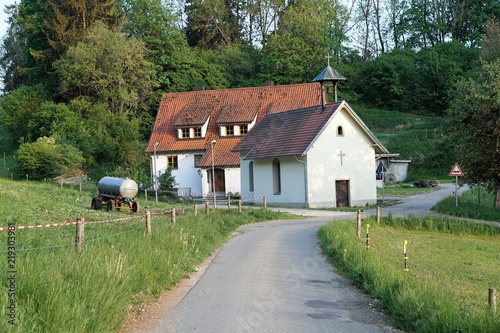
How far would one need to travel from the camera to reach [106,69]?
6009 cm

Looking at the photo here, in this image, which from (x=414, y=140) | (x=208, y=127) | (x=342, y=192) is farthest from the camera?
(x=414, y=140)

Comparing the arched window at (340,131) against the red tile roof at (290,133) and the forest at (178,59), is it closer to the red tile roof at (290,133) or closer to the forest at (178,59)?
the red tile roof at (290,133)

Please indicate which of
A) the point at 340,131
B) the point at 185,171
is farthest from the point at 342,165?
the point at 185,171

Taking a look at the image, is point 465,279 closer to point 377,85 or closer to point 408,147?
point 408,147

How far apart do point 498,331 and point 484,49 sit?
196ft

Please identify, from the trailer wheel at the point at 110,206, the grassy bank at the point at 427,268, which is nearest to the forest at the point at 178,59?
the trailer wheel at the point at 110,206

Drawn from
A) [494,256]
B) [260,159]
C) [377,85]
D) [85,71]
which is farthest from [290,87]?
[494,256]

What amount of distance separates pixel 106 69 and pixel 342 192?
29.2 metres

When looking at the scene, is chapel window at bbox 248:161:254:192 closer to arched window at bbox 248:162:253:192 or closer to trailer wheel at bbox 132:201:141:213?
arched window at bbox 248:162:253:192

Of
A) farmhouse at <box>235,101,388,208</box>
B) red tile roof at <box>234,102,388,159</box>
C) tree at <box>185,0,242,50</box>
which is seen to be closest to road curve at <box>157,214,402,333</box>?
farmhouse at <box>235,101,388,208</box>

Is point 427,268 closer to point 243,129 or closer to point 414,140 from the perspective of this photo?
point 243,129

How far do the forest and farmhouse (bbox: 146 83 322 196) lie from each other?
4139mm

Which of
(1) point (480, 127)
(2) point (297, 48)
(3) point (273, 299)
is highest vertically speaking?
(2) point (297, 48)

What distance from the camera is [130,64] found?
60000 mm
